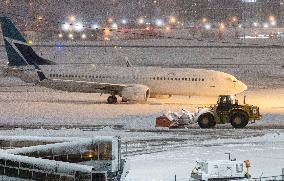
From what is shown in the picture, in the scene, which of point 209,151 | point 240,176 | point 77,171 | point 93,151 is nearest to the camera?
point 77,171

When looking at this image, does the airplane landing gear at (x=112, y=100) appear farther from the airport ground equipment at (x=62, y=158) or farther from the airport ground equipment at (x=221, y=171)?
the airport ground equipment at (x=62, y=158)

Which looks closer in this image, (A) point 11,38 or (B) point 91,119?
(B) point 91,119

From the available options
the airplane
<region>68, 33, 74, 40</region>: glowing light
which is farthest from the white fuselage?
<region>68, 33, 74, 40</region>: glowing light

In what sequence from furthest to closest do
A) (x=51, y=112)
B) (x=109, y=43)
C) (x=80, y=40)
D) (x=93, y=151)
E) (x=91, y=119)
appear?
(x=80, y=40) → (x=109, y=43) → (x=51, y=112) → (x=91, y=119) → (x=93, y=151)

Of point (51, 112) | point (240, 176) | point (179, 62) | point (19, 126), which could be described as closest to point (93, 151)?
point (240, 176)

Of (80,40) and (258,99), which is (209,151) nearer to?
(258,99)

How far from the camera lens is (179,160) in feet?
127

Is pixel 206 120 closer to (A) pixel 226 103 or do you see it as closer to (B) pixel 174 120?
(A) pixel 226 103

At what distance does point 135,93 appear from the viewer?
212ft

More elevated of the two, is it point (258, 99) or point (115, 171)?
point (258, 99)

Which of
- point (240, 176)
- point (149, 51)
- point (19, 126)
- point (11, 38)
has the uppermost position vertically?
point (149, 51)

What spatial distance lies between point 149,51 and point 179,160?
112 metres

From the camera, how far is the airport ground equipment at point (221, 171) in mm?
31984

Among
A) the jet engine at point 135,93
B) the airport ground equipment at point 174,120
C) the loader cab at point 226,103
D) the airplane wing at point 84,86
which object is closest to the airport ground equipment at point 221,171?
the airport ground equipment at point 174,120
